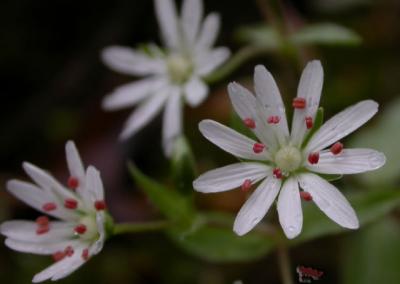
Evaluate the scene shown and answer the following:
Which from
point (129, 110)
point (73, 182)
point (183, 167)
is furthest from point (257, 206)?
point (129, 110)

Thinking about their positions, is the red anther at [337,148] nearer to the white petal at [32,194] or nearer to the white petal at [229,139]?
the white petal at [229,139]

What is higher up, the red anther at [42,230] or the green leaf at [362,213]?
the green leaf at [362,213]

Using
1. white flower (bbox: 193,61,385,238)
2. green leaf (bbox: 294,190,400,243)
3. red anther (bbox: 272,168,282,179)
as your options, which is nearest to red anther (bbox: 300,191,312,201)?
white flower (bbox: 193,61,385,238)

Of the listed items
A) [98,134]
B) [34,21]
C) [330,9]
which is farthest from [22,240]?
[330,9]

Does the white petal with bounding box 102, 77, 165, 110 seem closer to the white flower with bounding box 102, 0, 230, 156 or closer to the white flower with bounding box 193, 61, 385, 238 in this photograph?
the white flower with bounding box 102, 0, 230, 156

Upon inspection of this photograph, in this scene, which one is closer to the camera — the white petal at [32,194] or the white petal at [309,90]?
the white petal at [309,90]

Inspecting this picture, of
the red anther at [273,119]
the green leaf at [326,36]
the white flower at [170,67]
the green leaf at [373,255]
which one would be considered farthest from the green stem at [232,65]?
the green leaf at [373,255]

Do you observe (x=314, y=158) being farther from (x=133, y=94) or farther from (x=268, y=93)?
(x=133, y=94)
